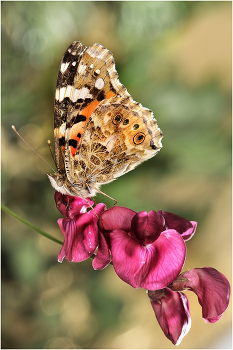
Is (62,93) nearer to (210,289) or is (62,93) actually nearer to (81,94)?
(81,94)

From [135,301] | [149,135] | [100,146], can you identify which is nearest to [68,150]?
[100,146]

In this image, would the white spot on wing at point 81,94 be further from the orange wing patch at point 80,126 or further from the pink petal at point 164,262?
the pink petal at point 164,262

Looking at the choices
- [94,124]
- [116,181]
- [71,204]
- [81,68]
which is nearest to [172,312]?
[71,204]

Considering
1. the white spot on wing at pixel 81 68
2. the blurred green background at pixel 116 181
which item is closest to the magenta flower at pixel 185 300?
the white spot on wing at pixel 81 68

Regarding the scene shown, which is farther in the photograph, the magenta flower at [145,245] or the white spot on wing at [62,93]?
the white spot on wing at [62,93]

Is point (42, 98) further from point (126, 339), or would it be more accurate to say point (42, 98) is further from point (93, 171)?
point (126, 339)

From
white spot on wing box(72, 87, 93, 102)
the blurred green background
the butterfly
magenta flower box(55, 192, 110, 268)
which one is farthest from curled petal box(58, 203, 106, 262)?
the blurred green background
